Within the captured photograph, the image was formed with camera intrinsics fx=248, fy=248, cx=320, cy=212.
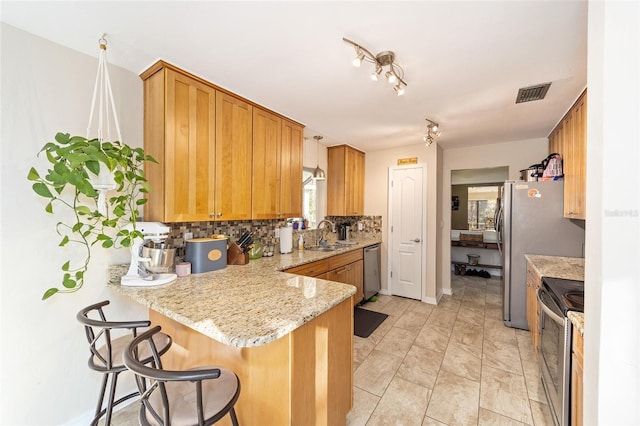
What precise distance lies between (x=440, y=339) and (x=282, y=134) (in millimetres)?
2884

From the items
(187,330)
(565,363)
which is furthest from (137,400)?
(565,363)

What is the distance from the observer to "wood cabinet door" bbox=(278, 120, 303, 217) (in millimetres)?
2785

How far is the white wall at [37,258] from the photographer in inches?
55.7

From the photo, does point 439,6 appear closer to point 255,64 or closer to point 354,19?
point 354,19

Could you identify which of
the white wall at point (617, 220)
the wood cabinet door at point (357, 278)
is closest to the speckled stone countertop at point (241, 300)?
the white wall at point (617, 220)

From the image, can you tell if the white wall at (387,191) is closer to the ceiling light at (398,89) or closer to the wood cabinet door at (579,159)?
the wood cabinet door at (579,159)

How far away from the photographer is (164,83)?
178 cm

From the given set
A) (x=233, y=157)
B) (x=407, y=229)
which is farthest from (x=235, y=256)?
(x=407, y=229)

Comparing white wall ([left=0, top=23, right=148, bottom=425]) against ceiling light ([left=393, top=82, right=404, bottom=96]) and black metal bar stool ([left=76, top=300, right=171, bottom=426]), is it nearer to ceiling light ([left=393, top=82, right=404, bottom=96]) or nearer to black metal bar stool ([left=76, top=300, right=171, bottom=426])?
black metal bar stool ([left=76, top=300, right=171, bottom=426])

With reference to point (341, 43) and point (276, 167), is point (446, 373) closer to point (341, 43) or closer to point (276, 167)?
point (276, 167)

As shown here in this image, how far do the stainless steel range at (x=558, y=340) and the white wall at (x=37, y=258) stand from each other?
9.60ft

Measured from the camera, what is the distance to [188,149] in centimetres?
192

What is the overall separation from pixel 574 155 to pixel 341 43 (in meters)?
2.55

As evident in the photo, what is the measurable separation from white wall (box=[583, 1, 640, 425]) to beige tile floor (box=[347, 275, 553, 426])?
1086mm
